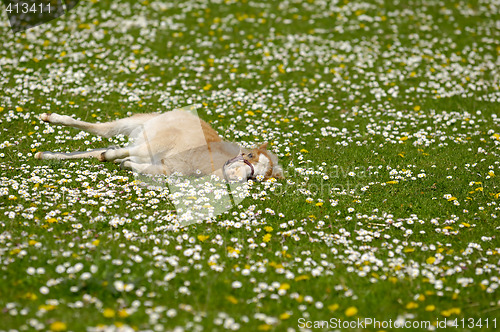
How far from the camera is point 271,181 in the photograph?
373 inches

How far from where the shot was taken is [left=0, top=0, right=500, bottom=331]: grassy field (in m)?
6.03

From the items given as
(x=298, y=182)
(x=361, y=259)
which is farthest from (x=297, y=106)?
(x=361, y=259)

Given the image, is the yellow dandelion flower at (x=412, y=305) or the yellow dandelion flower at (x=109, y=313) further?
the yellow dandelion flower at (x=412, y=305)

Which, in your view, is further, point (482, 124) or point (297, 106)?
point (297, 106)

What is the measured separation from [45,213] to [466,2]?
64.2 ft

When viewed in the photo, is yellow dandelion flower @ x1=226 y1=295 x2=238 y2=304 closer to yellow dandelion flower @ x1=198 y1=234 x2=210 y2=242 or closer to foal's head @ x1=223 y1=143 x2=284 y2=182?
yellow dandelion flower @ x1=198 y1=234 x2=210 y2=242

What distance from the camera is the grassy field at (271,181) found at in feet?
19.8

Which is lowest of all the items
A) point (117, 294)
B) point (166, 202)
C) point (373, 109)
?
point (373, 109)

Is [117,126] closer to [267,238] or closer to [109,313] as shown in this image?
[267,238]

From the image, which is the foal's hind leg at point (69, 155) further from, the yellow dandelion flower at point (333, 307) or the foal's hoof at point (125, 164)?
the yellow dandelion flower at point (333, 307)

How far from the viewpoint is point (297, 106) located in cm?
1366

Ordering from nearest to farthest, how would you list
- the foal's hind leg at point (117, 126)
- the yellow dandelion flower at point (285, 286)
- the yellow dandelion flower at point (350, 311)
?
the yellow dandelion flower at point (350, 311)
the yellow dandelion flower at point (285, 286)
the foal's hind leg at point (117, 126)

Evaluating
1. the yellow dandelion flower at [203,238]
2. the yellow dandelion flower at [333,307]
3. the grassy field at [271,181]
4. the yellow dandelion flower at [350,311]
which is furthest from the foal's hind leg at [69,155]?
the yellow dandelion flower at [350,311]

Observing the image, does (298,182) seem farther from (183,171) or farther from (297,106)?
(297,106)
